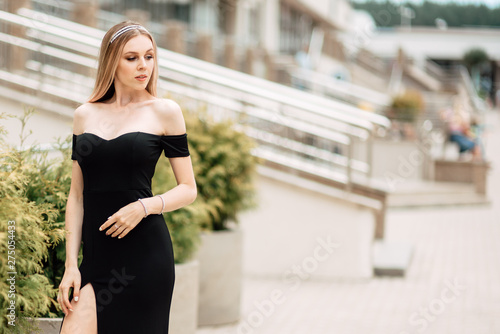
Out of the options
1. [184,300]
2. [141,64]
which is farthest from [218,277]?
[141,64]

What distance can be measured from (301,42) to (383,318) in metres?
30.6

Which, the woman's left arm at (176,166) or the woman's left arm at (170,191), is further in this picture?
the woman's left arm at (176,166)

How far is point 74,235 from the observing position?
3150mm

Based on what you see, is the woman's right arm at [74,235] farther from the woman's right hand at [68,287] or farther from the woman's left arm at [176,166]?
the woman's left arm at [176,166]

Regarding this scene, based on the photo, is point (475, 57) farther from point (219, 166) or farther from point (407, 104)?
point (219, 166)

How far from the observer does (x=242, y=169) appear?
686cm

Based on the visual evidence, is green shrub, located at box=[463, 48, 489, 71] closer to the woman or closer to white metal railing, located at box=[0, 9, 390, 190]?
white metal railing, located at box=[0, 9, 390, 190]

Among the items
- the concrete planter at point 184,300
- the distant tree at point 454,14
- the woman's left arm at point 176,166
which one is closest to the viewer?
the woman's left arm at point 176,166

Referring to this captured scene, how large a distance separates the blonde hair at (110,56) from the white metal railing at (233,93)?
423 cm

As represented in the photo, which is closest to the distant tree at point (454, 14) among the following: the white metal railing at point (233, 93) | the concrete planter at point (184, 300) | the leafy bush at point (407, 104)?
the leafy bush at point (407, 104)

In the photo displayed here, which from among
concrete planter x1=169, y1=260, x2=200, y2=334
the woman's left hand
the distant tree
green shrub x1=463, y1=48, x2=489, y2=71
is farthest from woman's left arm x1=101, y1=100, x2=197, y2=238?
green shrub x1=463, y1=48, x2=489, y2=71

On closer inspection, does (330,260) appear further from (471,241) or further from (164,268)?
(164,268)

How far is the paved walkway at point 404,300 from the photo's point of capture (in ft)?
21.5

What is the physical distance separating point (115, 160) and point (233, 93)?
816 centimetres
